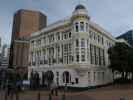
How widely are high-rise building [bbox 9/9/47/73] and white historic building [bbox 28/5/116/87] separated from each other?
67.1 m

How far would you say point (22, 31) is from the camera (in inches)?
4966

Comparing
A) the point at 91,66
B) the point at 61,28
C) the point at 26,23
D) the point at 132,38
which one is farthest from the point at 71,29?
the point at 26,23

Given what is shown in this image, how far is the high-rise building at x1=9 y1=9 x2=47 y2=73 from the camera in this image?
372 ft

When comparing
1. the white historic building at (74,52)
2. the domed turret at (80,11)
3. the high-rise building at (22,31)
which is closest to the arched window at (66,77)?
the white historic building at (74,52)

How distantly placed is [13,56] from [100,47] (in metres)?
85.6

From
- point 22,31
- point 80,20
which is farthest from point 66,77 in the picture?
point 22,31

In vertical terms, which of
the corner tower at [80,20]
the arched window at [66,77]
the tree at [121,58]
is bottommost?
the arched window at [66,77]

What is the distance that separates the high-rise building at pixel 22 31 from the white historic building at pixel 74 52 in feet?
220

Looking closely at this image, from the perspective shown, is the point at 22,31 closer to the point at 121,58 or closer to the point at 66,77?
the point at 66,77

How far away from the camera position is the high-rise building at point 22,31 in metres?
114

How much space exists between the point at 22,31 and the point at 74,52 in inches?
3862

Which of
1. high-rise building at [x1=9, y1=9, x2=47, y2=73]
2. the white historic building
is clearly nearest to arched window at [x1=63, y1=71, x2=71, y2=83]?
the white historic building

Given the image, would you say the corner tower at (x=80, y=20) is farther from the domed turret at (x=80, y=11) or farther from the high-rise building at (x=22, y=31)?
the high-rise building at (x=22, y=31)

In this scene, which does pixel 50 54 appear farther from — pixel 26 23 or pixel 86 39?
pixel 26 23
